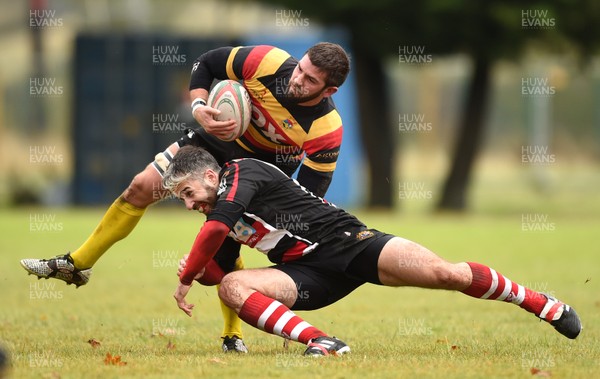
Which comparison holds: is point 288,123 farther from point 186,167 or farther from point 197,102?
point 186,167

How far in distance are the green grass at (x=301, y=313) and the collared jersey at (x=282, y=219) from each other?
2.27 feet

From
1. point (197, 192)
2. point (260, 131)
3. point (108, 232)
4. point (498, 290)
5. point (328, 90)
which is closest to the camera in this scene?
point (197, 192)

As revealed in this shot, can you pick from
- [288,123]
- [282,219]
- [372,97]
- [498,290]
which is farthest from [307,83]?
[372,97]

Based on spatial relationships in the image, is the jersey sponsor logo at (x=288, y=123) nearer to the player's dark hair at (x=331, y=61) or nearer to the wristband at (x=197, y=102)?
the player's dark hair at (x=331, y=61)

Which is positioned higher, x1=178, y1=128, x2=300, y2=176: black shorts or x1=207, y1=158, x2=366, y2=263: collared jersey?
x1=178, y1=128, x2=300, y2=176: black shorts

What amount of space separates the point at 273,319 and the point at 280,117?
1.68 metres

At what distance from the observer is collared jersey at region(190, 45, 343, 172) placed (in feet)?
24.4

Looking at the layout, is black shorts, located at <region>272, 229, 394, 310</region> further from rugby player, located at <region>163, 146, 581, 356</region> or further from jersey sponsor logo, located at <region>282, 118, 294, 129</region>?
jersey sponsor logo, located at <region>282, 118, 294, 129</region>

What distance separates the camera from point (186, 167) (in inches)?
255

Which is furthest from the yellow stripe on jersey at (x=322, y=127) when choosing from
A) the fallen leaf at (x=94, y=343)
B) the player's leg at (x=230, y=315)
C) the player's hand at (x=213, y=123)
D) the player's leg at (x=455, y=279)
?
the fallen leaf at (x=94, y=343)

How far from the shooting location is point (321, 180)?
7445mm

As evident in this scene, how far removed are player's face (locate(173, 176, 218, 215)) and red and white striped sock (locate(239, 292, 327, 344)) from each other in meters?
0.63

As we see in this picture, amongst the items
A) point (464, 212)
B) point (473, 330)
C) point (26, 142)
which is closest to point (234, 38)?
point (464, 212)

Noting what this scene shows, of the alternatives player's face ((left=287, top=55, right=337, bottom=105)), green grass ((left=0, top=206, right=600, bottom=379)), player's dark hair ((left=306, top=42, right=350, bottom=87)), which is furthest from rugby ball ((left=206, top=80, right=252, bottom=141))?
green grass ((left=0, top=206, right=600, bottom=379))
